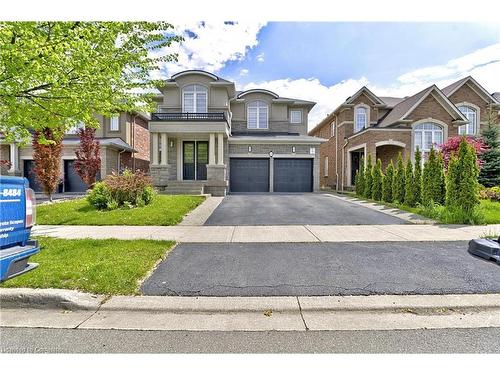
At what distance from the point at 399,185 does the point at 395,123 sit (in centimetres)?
837

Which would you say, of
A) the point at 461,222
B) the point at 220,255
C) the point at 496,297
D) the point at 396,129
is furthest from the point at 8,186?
the point at 396,129

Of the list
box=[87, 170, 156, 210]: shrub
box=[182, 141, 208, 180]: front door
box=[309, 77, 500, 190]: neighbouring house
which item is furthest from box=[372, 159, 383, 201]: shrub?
box=[87, 170, 156, 210]: shrub

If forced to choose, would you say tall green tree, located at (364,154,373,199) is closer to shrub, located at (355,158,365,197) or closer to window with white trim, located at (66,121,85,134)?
shrub, located at (355,158,365,197)

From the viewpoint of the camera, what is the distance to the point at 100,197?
10578 mm

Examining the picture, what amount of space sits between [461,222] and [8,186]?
37.4 ft

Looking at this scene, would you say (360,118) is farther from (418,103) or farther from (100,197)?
(100,197)

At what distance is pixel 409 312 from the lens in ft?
11.1

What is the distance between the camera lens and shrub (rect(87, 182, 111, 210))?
1059 cm

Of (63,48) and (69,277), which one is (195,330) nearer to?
(69,277)

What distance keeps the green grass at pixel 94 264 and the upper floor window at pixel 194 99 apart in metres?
14.8

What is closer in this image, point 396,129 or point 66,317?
point 66,317

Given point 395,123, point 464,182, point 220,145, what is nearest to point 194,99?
point 220,145

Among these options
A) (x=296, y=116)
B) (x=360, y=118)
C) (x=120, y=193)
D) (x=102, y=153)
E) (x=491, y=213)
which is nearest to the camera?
(x=491, y=213)

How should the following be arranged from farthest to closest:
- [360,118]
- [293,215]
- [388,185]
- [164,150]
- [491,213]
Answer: [360,118]
[164,150]
[388,185]
[293,215]
[491,213]
